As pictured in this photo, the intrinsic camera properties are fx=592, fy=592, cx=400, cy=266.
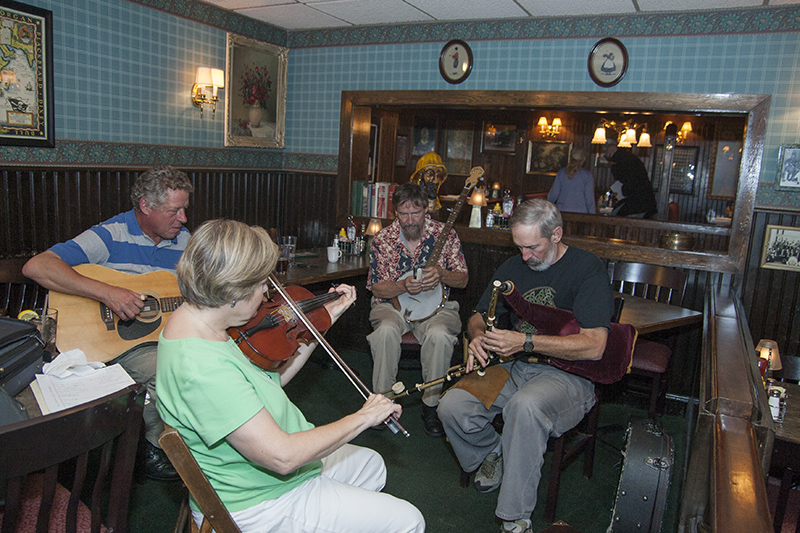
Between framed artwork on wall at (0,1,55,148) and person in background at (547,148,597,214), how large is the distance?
5.31 metres

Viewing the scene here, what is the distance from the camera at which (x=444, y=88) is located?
15.3 ft

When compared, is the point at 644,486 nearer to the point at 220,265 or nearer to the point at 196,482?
the point at 196,482

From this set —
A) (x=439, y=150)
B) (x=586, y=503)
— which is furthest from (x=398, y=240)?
(x=439, y=150)

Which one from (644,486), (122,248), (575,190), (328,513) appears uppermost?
(575,190)

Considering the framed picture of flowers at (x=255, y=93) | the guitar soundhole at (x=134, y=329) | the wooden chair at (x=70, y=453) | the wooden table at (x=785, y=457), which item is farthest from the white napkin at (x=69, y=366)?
the framed picture of flowers at (x=255, y=93)

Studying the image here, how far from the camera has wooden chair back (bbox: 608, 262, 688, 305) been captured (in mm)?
3719

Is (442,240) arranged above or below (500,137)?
below

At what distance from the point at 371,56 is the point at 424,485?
3.49 m

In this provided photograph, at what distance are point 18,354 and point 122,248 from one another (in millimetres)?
1195

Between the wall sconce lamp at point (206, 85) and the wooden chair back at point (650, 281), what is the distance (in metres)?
3.24

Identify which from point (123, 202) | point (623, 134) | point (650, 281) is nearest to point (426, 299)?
point (650, 281)

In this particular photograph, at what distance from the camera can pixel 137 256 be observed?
2.96 m

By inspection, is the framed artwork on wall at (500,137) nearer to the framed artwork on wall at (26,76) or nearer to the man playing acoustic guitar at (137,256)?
the framed artwork on wall at (26,76)

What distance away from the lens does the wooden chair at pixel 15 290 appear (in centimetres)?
283
